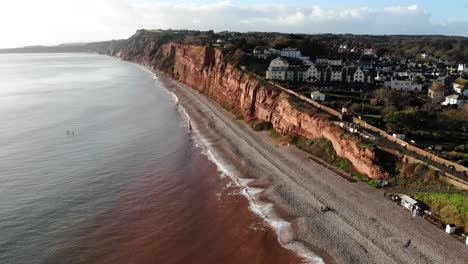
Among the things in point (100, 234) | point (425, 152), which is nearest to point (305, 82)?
point (425, 152)

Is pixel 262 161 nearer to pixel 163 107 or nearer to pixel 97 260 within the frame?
pixel 97 260

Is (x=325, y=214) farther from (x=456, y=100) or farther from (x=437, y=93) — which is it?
(x=437, y=93)

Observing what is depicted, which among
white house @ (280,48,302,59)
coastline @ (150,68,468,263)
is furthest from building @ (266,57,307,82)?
coastline @ (150,68,468,263)

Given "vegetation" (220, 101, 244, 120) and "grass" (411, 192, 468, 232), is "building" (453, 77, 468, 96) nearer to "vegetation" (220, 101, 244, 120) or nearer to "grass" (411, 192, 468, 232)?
"vegetation" (220, 101, 244, 120)

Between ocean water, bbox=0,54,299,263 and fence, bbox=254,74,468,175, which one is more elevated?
fence, bbox=254,74,468,175

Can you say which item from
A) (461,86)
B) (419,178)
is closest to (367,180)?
(419,178)

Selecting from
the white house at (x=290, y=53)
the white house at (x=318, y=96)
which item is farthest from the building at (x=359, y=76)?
the white house at (x=290, y=53)

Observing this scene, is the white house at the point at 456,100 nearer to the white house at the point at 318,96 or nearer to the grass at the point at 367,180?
the white house at the point at 318,96
